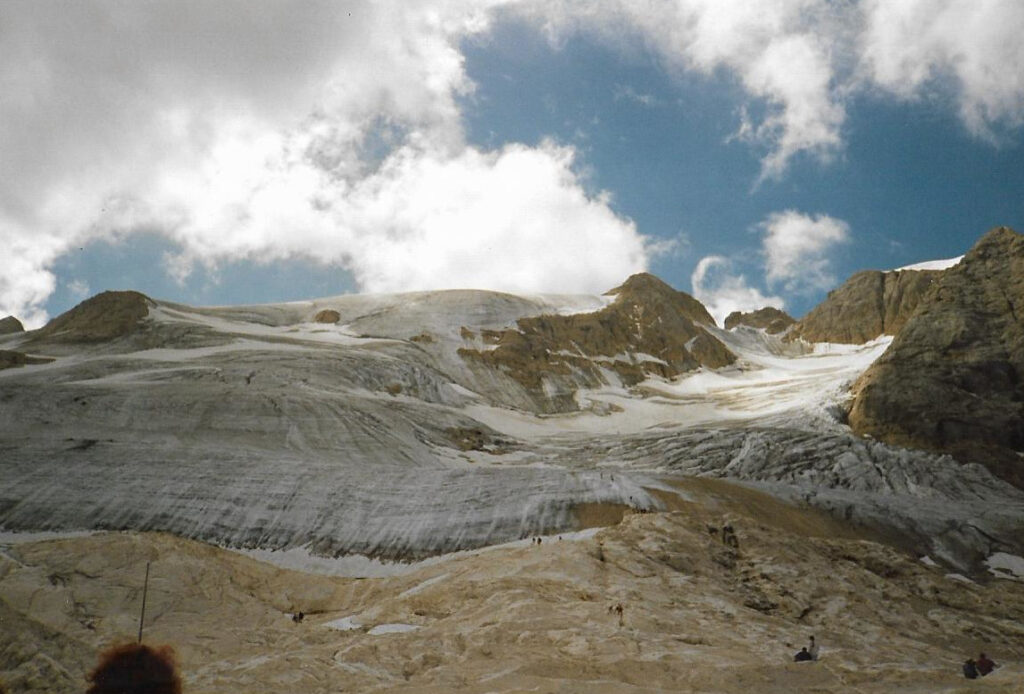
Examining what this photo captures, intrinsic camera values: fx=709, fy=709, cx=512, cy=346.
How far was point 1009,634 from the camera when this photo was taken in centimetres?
1991

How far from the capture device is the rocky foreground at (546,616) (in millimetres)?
13953

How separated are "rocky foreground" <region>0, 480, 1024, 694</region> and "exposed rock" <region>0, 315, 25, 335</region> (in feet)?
238

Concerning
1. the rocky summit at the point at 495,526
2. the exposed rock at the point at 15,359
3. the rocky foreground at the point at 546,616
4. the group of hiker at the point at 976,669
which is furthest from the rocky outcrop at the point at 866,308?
the exposed rock at the point at 15,359

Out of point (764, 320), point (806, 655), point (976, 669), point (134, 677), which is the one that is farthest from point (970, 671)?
point (764, 320)

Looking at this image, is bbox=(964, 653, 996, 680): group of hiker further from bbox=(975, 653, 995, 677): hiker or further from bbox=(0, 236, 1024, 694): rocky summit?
bbox=(0, 236, 1024, 694): rocky summit

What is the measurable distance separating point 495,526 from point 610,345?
7403cm

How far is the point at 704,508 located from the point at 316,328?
64923 mm

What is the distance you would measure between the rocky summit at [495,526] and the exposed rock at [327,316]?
26.8 m

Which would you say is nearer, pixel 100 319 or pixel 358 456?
pixel 358 456

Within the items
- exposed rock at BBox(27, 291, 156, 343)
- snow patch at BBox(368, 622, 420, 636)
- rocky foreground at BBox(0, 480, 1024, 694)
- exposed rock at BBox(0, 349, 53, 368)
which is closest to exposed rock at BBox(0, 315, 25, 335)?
exposed rock at BBox(27, 291, 156, 343)

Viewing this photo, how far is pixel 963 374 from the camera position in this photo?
4947 cm

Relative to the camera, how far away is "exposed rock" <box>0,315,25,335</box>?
8006cm

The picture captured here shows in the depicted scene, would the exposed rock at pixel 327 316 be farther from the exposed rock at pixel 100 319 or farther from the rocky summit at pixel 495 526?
the rocky summit at pixel 495 526

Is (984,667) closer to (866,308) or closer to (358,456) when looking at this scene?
(358,456)
